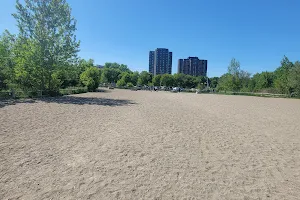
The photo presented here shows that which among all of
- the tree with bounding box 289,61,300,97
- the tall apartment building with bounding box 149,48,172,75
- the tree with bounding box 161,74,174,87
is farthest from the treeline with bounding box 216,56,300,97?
the tall apartment building with bounding box 149,48,172,75

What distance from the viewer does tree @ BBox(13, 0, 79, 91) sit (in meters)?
21.1

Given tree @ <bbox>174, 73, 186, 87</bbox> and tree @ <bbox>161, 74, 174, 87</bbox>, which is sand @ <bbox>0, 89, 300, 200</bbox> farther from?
tree @ <bbox>174, 73, 186, 87</bbox>

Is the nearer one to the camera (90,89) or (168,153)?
(168,153)

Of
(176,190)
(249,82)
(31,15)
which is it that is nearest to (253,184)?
(176,190)

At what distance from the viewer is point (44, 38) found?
2169cm

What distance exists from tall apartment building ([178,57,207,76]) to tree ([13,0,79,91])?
131 m

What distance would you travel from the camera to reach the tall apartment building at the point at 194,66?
146125 millimetres

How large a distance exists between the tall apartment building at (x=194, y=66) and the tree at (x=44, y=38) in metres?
131

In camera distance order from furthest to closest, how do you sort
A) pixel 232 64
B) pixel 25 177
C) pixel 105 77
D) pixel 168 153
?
1. pixel 105 77
2. pixel 232 64
3. pixel 168 153
4. pixel 25 177

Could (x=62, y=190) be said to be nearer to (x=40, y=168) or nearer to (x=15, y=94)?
(x=40, y=168)

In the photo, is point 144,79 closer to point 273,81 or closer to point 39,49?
point 273,81

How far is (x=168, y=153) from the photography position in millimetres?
5578

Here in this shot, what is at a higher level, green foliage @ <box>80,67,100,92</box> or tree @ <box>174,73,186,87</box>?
tree @ <box>174,73,186,87</box>

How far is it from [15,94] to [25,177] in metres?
17.9
